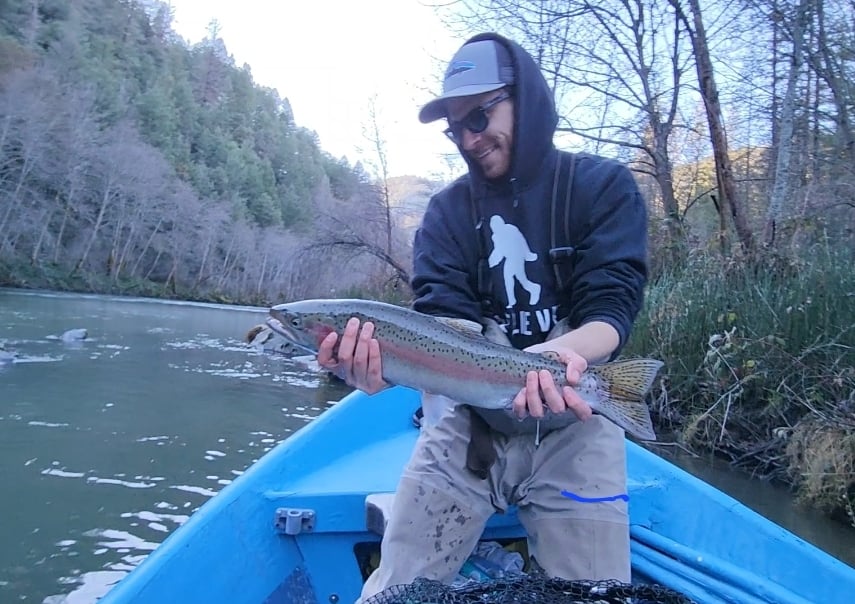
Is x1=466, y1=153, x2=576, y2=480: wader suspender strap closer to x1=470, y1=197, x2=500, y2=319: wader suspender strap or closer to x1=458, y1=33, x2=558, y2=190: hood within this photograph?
x1=470, y1=197, x2=500, y2=319: wader suspender strap

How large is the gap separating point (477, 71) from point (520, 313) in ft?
3.34

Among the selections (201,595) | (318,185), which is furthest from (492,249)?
(318,185)

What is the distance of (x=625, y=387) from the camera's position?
2.47 metres

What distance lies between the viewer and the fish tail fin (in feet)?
8.02

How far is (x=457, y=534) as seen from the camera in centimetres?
261

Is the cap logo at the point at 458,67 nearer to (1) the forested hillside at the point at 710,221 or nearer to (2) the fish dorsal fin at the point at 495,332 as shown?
(2) the fish dorsal fin at the point at 495,332

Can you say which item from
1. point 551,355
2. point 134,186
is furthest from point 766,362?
point 134,186

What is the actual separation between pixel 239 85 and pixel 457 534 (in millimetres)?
124512

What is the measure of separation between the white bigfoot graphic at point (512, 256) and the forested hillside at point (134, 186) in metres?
22.9

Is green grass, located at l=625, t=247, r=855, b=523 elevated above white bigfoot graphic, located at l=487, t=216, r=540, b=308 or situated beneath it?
situated beneath

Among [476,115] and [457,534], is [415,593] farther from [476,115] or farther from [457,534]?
[476,115]

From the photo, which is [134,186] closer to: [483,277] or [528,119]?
[483,277]

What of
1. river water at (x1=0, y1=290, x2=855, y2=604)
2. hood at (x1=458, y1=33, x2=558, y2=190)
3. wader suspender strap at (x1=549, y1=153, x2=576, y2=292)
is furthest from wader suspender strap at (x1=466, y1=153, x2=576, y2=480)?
river water at (x1=0, y1=290, x2=855, y2=604)

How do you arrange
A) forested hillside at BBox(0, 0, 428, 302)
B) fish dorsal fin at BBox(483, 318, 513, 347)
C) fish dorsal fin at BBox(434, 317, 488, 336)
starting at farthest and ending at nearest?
1. forested hillside at BBox(0, 0, 428, 302)
2. fish dorsal fin at BBox(483, 318, 513, 347)
3. fish dorsal fin at BBox(434, 317, 488, 336)
